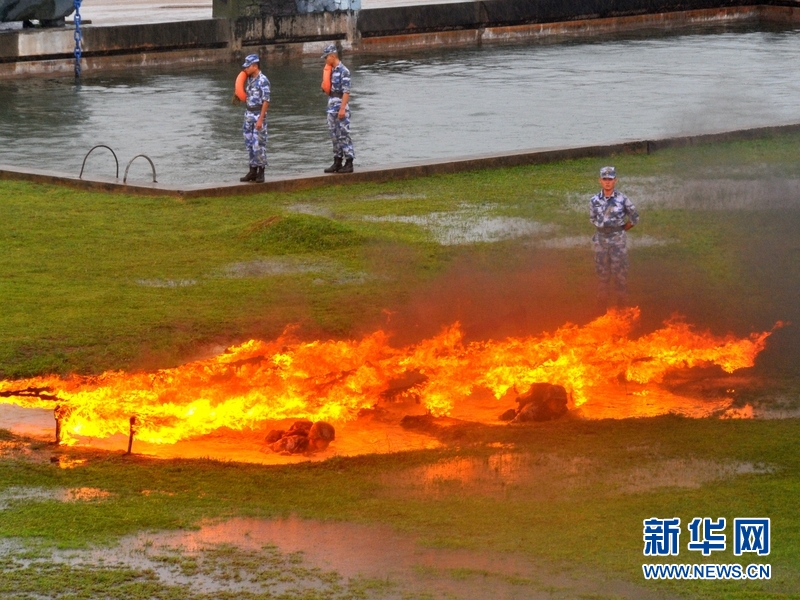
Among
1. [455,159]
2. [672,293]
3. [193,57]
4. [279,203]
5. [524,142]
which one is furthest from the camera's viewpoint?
[193,57]

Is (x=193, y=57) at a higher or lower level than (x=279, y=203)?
higher

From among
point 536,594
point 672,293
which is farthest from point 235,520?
point 672,293

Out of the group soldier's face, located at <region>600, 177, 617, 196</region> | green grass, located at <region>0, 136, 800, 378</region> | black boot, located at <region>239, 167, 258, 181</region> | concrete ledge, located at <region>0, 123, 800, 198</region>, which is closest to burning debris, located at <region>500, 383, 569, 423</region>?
soldier's face, located at <region>600, 177, 617, 196</region>

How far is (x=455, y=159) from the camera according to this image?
18797mm

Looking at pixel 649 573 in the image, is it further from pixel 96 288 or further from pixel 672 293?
pixel 96 288

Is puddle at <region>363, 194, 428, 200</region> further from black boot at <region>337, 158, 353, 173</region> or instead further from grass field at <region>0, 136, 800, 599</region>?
black boot at <region>337, 158, 353, 173</region>

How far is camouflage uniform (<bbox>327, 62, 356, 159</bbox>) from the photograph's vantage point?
56.7 ft

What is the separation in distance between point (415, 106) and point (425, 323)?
501 inches

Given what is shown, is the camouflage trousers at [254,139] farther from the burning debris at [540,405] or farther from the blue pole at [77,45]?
the blue pole at [77,45]

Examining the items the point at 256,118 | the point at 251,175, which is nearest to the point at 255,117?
the point at 256,118

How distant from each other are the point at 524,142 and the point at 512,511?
43.8 feet

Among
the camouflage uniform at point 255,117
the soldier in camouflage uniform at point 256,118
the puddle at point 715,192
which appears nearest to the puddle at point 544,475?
the puddle at point 715,192

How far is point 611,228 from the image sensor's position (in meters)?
11.5

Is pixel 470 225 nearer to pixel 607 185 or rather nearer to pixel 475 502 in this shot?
pixel 607 185
